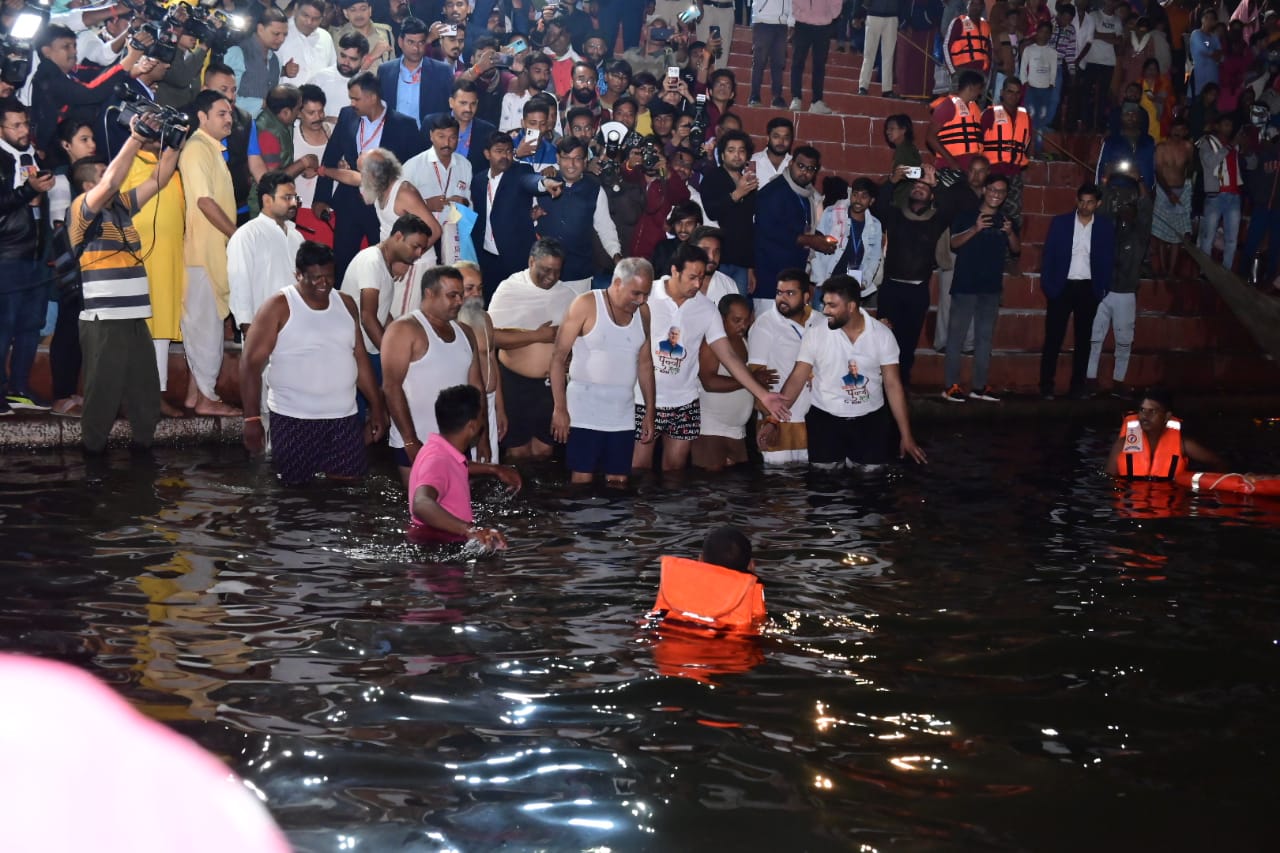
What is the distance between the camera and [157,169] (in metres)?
10.9

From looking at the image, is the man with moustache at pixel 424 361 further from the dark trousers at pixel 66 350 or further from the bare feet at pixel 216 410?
the dark trousers at pixel 66 350

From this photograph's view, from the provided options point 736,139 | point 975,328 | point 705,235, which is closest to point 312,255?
point 705,235

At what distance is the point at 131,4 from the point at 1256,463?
10.7 meters

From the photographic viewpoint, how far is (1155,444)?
38.4 ft

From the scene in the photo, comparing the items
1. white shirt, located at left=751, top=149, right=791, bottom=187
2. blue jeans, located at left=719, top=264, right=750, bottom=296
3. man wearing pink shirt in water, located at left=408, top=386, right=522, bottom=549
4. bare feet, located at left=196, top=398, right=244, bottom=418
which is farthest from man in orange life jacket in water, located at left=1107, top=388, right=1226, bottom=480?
bare feet, located at left=196, top=398, right=244, bottom=418

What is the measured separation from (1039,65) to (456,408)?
538 inches

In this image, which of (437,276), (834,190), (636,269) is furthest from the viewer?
(834,190)

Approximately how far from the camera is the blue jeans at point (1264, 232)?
63.3 feet

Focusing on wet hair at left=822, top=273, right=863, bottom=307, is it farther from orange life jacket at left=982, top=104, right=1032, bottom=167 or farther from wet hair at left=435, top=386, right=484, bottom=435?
orange life jacket at left=982, top=104, right=1032, bottom=167

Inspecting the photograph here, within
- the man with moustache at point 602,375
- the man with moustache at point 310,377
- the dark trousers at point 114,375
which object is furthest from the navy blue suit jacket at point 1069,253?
the dark trousers at point 114,375

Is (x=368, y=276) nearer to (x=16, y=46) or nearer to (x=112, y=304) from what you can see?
(x=112, y=304)

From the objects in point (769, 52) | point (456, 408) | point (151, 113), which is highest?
point (769, 52)

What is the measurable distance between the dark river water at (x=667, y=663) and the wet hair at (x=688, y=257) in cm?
185

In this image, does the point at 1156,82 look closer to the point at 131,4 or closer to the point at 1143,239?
the point at 1143,239
